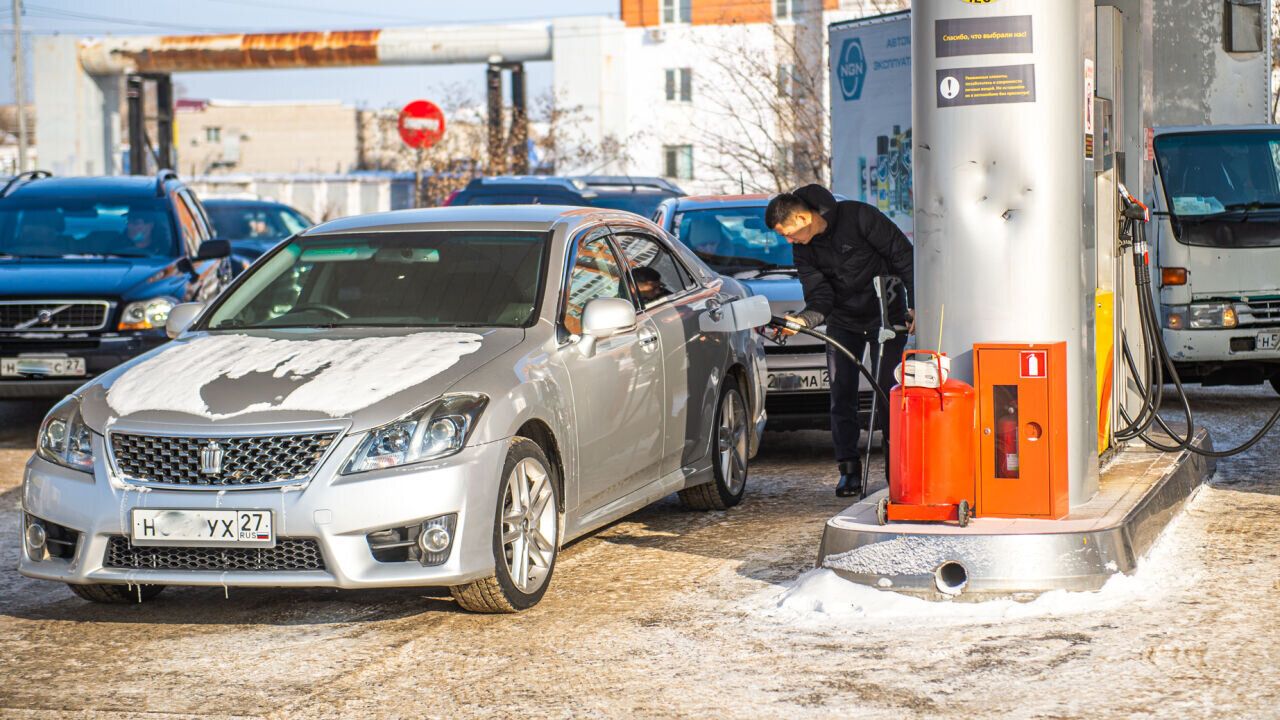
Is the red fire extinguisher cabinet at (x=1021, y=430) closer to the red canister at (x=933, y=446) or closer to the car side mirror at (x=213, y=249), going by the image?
the red canister at (x=933, y=446)

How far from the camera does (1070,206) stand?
6648mm

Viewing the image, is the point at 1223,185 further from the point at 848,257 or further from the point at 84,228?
the point at 84,228

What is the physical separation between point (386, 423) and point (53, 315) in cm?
680

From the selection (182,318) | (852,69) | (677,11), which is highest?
(677,11)

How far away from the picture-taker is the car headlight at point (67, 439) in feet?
20.8

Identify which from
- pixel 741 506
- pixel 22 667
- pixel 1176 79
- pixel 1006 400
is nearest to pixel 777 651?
pixel 1006 400

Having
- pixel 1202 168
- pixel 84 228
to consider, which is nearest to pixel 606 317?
pixel 1202 168

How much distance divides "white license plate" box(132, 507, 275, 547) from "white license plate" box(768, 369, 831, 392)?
470 centimetres

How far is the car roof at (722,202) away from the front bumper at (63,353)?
3.87m

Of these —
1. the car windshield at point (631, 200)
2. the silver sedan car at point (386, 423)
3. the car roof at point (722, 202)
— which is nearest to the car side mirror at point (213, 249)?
the car roof at point (722, 202)

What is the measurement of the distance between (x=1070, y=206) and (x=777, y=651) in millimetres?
2168

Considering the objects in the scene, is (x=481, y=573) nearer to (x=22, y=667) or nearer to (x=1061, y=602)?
(x=22, y=667)

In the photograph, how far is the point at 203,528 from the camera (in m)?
6.01

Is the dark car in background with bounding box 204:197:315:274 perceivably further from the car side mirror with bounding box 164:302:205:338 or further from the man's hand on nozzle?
the man's hand on nozzle
